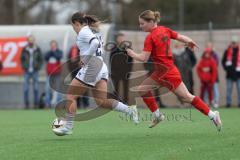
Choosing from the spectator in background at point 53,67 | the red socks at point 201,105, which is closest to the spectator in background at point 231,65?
the spectator in background at point 53,67

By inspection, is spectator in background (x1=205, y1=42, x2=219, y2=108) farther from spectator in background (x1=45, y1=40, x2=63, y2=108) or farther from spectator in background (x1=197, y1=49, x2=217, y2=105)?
spectator in background (x1=45, y1=40, x2=63, y2=108)

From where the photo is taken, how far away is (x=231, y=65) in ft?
68.5

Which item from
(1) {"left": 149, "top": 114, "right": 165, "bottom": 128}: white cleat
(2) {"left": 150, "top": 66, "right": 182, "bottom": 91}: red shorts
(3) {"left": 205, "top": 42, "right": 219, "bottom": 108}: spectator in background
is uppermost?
(2) {"left": 150, "top": 66, "right": 182, "bottom": 91}: red shorts

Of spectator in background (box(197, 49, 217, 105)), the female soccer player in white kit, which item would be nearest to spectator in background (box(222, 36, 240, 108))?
spectator in background (box(197, 49, 217, 105))

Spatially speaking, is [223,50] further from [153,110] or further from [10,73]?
[153,110]

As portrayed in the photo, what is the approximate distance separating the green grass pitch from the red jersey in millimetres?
1134

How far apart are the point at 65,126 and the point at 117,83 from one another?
32.4ft

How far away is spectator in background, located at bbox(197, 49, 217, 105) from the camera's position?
2089 cm

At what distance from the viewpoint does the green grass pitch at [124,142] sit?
333 inches

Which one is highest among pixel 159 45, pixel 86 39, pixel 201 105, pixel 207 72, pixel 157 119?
pixel 86 39

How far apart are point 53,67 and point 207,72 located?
14.9 feet

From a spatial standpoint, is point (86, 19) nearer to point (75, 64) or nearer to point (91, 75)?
point (91, 75)

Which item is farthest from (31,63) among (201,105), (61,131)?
(201,105)

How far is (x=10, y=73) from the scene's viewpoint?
22.5 meters
